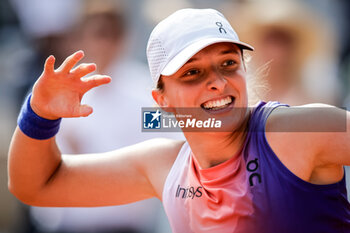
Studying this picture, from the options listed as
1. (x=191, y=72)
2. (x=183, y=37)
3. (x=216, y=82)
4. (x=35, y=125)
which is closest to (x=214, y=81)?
(x=216, y=82)

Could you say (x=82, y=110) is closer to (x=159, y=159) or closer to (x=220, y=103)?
(x=159, y=159)

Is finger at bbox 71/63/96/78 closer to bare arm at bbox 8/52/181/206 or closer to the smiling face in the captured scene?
bare arm at bbox 8/52/181/206

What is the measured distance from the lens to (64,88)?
2166 millimetres

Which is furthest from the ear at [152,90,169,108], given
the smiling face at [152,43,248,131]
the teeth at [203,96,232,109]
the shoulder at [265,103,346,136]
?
the shoulder at [265,103,346,136]

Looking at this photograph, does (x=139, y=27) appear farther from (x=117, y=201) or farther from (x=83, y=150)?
(x=117, y=201)

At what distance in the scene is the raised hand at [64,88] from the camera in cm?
213

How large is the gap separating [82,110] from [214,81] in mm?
593

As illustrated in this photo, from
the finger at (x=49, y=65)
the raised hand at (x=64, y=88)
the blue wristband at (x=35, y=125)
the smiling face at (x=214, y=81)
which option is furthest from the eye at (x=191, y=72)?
the blue wristband at (x=35, y=125)

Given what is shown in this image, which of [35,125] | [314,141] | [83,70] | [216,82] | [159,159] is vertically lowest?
[159,159]

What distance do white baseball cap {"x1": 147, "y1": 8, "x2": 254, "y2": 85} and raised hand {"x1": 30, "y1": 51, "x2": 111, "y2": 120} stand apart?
252 mm

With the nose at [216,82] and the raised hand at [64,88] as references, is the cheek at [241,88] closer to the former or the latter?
the nose at [216,82]

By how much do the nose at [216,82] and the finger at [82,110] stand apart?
534 mm

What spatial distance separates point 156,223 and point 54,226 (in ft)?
2.30

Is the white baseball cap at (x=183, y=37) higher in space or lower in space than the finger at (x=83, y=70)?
higher
